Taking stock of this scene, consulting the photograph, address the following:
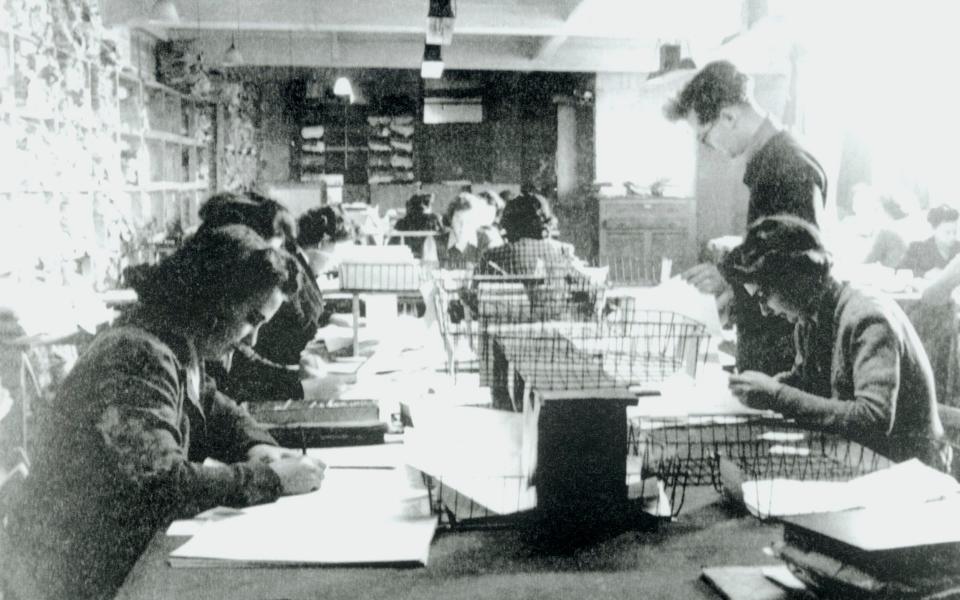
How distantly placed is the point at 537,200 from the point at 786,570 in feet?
12.6

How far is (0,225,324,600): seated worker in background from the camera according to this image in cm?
152

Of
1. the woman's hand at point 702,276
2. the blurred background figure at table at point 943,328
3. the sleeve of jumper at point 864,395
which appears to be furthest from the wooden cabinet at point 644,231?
the sleeve of jumper at point 864,395

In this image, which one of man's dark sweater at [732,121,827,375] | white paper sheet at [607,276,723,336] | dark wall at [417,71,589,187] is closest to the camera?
white paper sheet at [607,276,723,336]

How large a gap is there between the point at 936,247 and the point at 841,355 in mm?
4664

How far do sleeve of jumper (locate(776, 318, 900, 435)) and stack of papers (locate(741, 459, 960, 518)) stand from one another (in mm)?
386

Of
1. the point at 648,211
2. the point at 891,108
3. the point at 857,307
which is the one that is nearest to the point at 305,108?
the point at 648,211

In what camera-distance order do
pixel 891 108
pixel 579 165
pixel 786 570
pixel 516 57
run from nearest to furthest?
pixel 786 570
pixel 891 108
pixel 516 57
pixel 579 165

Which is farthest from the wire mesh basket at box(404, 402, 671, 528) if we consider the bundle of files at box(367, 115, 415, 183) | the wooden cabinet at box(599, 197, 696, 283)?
the bundle of files at box(367, 115, 415, 183)

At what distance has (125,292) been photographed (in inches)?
195

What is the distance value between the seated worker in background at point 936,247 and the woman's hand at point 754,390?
469cm

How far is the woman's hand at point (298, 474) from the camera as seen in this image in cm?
157

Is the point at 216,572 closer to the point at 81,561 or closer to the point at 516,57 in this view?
the point at 81,561

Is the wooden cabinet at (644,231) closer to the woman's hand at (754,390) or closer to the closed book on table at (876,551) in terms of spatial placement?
the woman's hand at (754,390)

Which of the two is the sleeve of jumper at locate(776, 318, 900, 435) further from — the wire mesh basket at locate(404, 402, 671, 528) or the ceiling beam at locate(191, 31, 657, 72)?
the ceiling beam at locate(191, 31, 657, 72)
